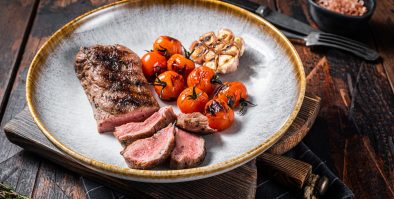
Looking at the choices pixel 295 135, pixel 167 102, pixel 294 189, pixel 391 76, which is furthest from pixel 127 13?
pixel 391 76

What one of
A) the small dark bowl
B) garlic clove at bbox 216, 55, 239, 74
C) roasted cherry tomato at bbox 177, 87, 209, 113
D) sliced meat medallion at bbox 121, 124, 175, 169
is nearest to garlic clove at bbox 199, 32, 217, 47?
garlic clove at bbox 216, 55, 239, 74

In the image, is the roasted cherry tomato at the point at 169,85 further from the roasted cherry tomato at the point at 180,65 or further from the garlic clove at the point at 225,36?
the garlic clove at the point at 225,36

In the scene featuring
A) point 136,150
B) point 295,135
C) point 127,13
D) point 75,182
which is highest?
point 127,13

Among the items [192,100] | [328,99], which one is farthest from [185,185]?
[328,99]

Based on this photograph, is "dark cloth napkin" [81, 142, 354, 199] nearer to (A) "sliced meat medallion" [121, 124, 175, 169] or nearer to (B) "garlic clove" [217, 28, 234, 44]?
(A) "sliced meat medallion" [121, 124, 175, 169]

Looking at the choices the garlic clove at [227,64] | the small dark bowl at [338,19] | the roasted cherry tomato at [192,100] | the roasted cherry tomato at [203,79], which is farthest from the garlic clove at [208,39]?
the small dark bowl at [338,19]

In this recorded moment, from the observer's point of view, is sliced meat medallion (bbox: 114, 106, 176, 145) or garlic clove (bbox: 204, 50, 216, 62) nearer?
sliced meat medallion (bbox: 114, 106, 176, 145)

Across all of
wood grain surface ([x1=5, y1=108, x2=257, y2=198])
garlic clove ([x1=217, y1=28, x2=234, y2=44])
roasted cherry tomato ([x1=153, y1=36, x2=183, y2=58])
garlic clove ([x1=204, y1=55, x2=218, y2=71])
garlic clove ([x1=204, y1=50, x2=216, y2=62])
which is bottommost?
wood grain surface ([x1=5, y1=108, x2=257, y2=198])

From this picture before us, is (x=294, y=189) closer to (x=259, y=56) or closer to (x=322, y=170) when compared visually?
(x=322, y=170)
